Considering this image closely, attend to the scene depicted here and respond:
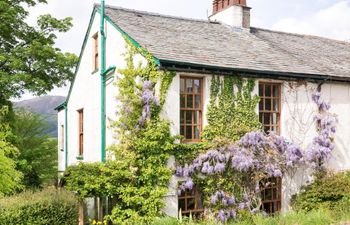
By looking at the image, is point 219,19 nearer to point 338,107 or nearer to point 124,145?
point 338,107

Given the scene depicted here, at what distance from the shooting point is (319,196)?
45.8 feet

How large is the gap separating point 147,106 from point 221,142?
2.81 metres

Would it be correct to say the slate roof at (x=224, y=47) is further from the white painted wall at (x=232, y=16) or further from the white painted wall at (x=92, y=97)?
the white painted wall at (x=92, y=97)

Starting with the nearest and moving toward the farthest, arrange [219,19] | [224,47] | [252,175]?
1. [252,175]
2. [224,47]
3. [219,19]

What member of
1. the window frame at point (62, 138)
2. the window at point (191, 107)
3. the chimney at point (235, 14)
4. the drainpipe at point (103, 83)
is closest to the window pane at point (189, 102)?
the window at point (191, 107)

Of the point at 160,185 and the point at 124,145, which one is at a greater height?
the point at 124,145

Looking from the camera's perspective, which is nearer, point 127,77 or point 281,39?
point 127,77

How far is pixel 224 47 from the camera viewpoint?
1546 centimetres

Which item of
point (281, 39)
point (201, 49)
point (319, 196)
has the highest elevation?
point (281, 39)

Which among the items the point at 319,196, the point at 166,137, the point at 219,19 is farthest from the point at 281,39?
the point at 166,137

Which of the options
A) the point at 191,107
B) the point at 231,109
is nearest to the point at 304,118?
the point at 231,109

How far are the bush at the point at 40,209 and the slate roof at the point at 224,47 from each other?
17.1 feet

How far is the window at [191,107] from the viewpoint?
13.4 meters

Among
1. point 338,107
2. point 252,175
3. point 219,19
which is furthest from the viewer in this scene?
point 219,19
